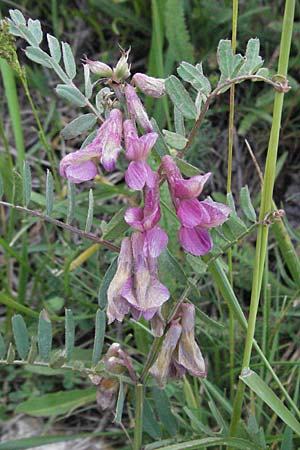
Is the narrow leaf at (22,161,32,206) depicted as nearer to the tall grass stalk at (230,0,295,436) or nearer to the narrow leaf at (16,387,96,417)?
the tall grass stalk at (230,0,295,436)

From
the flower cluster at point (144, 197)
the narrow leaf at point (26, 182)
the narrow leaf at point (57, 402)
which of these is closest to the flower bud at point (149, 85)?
the flower cluster at point (144, 197)

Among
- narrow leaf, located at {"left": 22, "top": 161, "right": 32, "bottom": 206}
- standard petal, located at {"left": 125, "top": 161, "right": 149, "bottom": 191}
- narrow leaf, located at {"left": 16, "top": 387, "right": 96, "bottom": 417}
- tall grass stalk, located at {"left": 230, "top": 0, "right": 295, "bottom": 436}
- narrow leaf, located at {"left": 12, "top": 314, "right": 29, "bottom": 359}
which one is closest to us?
standard petal, located at {"left": 125, "top": 161, "right": 149, "bottom": 191}

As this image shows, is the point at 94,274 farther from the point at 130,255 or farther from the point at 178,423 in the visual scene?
the point at 130,255

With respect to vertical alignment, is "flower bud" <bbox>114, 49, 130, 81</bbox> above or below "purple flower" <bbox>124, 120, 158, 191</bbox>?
above

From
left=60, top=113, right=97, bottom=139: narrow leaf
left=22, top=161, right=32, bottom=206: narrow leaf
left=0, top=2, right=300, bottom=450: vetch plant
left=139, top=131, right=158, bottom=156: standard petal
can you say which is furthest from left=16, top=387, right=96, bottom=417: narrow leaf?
left=139, top=131, right=158, bottom=156: standard petal

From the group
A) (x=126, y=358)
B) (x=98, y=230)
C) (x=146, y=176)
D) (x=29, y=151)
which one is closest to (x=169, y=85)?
(x=146, y=176)

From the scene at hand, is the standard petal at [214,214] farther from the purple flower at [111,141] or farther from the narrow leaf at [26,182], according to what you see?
the narrow leaf at [26,182]

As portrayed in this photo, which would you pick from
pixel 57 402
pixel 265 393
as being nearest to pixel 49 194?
pixel 265 393
